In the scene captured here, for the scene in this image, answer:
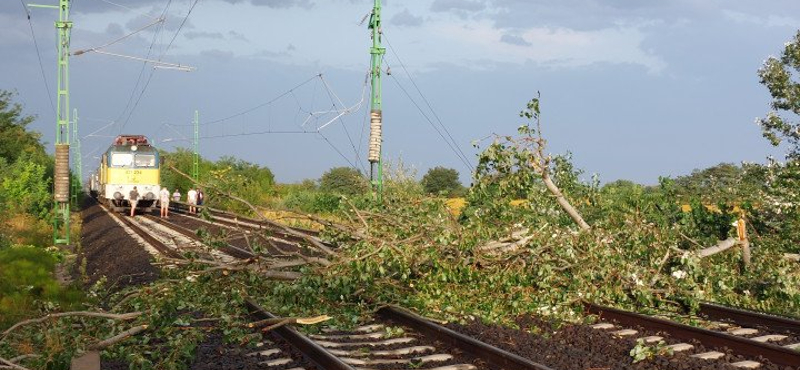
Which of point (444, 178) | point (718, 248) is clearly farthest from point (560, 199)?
point (444, 178)

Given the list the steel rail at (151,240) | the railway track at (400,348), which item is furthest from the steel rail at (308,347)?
the steel rail at (151,240)

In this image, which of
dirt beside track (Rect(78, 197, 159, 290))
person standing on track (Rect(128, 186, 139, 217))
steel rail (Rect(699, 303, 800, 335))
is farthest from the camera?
person standing on track (Rect(128, 186, 139, 217))

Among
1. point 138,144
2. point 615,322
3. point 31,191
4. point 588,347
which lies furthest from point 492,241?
Result: point 31,191

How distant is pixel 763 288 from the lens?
44.5 feet

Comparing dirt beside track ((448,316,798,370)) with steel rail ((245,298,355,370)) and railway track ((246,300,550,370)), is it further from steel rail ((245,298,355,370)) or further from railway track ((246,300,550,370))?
steel rail ((245,298,355,370))

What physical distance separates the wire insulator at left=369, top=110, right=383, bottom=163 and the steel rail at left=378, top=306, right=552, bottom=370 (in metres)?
15.3

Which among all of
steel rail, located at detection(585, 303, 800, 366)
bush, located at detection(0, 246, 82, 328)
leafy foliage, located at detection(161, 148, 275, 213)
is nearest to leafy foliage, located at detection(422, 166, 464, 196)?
leafy foliage, located at detection(161, 148, 275, 213)

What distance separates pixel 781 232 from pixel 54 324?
41.5ft

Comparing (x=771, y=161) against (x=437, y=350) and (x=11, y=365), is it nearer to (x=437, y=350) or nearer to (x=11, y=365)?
(x=437, y=350)

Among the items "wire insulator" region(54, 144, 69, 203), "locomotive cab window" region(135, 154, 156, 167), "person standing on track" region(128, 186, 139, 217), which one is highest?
"locomotive cab window" region(135, 154, 156, 167)

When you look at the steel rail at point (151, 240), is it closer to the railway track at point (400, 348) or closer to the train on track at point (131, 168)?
the train on track at point (131, 168)

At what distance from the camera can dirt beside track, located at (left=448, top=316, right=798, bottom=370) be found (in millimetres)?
8086

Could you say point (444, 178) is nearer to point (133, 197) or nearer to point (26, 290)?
point (133, 197)

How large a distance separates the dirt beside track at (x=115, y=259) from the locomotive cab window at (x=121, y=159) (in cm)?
807
